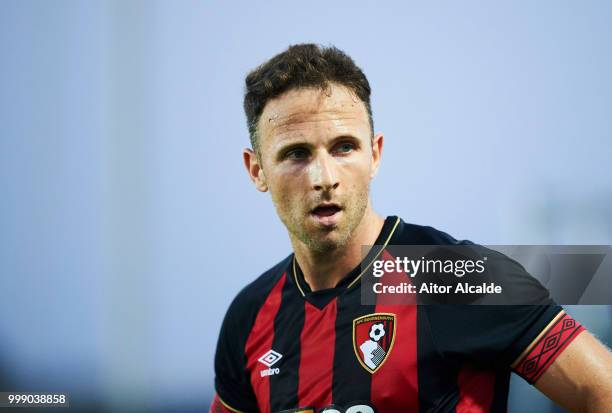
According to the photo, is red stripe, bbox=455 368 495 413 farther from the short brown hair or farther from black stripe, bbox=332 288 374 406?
the short brown hair

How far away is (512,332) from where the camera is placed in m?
1.97

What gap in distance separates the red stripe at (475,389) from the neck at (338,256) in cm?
56

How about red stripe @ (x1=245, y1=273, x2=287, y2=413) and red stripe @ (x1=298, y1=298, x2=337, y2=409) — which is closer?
red stripe @ (x1=298, y1=298, x2=337, y2=409)

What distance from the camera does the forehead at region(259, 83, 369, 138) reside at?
91.7 inches

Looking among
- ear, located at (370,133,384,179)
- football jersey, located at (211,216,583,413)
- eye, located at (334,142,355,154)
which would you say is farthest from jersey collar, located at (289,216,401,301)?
eye, located at (334,142,355,154)

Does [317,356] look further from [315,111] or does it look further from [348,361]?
[315,111]

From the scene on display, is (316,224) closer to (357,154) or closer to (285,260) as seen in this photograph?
(357,154)

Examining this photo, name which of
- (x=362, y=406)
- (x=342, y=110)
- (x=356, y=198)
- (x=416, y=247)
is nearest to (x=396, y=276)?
(x=416, y=247)

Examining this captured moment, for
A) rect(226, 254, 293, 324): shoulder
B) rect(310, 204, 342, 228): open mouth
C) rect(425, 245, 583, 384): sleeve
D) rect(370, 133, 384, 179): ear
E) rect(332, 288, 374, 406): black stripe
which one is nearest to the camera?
rect(425, 245, 583, 384): sleeve

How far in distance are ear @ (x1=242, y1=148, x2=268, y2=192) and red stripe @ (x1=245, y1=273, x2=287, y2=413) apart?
369mm

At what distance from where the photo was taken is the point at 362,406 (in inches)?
84.0

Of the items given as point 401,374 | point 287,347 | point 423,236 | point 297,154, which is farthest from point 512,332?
point 297,154

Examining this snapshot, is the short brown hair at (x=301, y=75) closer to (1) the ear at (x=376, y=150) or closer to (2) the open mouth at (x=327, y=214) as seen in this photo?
(1) the ear at (x=376, y=150)

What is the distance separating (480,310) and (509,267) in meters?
0.21
